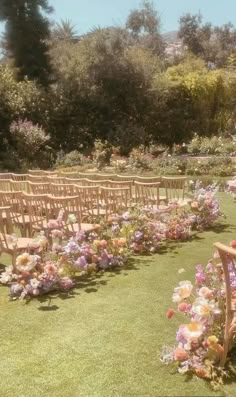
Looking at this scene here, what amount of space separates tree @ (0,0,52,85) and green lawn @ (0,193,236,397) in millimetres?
19689

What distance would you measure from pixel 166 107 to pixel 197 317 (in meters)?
22.4

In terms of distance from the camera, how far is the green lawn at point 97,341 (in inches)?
128

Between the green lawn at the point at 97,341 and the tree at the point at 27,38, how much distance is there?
64.6 feet

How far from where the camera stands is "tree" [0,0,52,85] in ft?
77.8

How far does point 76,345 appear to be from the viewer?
3867 mm

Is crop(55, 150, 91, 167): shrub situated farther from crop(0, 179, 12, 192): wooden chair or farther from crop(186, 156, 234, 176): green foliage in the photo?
crop(0, 179, 12, 192): wooden chair

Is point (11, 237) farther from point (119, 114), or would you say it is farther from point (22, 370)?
point (119, 114)

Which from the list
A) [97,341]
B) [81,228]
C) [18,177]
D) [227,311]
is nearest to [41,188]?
[81,228]

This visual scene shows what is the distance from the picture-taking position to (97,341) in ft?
12.9

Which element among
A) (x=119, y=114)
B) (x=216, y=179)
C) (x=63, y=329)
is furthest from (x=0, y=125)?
(x=63, y=329)

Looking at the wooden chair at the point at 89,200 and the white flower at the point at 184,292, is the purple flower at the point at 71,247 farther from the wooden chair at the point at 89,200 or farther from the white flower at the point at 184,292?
the white flower at the point at 184,292

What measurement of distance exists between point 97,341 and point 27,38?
22074 mm

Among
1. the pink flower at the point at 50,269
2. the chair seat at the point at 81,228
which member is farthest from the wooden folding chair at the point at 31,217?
the pink flower at the point at 50,269

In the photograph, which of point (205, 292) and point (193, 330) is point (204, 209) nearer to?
point (205, 292)
